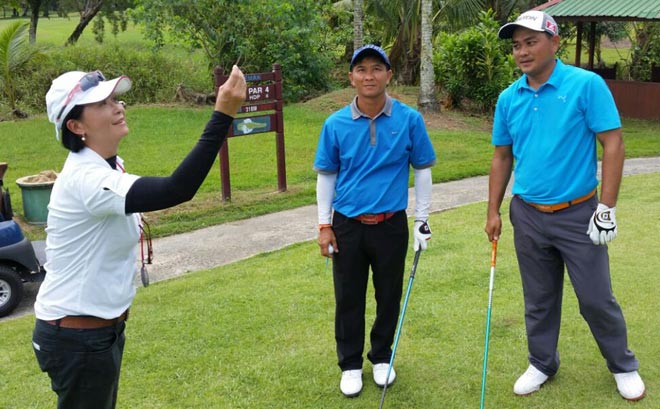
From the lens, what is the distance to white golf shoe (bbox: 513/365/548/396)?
4238 mm

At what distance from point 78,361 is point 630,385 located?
9.68ft

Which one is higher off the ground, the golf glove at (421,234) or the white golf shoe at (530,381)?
the golf glove at (421,234)

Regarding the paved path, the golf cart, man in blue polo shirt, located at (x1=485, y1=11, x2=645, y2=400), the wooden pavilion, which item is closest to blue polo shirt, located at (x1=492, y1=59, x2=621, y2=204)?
man in blue polo shirt, located at (x1=485, y1=11, x2=645, y2=400)

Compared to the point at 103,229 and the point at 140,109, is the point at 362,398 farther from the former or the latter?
the point at 140,109

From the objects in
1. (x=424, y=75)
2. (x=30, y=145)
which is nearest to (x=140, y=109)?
(x=30, y=145)

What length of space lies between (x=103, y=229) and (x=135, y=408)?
6.08 ft

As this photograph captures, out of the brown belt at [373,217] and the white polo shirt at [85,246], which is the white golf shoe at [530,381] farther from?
the white polo shirt at [85,246]

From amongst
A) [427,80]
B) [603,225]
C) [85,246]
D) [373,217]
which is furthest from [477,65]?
[85,246]

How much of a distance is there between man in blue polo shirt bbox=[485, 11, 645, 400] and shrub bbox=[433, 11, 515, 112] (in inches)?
501

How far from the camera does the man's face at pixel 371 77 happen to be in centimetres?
402

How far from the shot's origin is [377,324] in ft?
14.5

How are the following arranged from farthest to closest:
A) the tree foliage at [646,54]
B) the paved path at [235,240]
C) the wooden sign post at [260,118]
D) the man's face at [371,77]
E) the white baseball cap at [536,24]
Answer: the tree foliage at [646,54] → the wooden sign post at [260,118] → the paved path at [235,240] → the man's face at [371,77] → the white baseball cap at [536,24]

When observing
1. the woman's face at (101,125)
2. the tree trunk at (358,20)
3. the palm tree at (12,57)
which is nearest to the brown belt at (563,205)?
Result: the woman's face at (101,125)

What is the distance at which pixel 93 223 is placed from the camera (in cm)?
277
